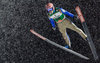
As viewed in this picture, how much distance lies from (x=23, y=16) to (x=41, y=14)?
2.93 ft

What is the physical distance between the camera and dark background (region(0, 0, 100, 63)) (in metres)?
5.31

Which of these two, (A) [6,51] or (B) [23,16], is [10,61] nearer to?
(A) [6,51]

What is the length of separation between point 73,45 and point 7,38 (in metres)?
2.98

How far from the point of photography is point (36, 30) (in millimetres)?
5922

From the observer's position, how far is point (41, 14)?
6.00 meters

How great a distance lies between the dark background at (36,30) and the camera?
17.4 ft

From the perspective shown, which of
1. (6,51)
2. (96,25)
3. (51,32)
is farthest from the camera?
(6,51)

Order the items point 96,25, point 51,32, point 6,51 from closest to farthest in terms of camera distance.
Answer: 1. point 96,25
2. point 51,32
3. point 6,51

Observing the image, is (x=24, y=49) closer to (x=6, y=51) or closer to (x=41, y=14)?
(x=6, y=51)

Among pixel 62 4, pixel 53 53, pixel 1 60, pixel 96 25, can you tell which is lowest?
pixel 1 60

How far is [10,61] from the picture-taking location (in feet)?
19.4

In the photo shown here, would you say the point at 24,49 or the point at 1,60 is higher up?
the point at 24,49

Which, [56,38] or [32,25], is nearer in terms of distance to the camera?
[56,38]

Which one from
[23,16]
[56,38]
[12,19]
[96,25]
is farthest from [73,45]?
[12,19]
